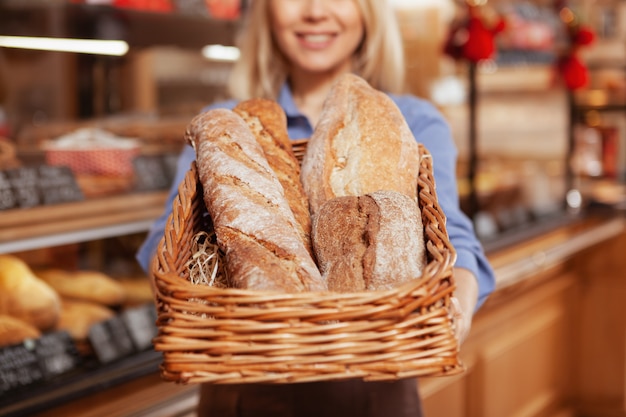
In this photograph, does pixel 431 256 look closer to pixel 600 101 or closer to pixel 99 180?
pixel 99 180

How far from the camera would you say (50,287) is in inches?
87.2

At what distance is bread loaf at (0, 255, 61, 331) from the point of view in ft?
6.56

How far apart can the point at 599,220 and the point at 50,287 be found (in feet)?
10.3

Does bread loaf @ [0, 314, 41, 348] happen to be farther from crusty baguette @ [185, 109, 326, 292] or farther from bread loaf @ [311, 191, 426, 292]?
bread loaf @ [311, 191, 426, 292]

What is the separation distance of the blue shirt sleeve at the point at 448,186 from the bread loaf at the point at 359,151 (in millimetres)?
215

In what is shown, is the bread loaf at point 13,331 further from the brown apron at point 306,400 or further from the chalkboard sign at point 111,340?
the brown apron at point 306,400

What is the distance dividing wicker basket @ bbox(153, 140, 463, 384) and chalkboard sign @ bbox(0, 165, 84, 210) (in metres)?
1.06

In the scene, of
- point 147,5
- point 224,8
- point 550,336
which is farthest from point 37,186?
point 550,336

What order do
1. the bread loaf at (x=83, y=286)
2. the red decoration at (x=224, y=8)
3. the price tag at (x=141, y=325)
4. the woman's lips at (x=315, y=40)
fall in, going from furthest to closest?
the red decoration at (x=224, y=8) → the bread loaf at (x=83, y=286) → the price tag at (x=141, y=325) → the woman's lips at (x=315, y=40)

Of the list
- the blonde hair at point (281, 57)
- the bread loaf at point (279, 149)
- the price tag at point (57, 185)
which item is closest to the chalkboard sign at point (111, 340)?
the price tag at point (57, 185)

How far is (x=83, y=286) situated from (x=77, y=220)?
277 mm

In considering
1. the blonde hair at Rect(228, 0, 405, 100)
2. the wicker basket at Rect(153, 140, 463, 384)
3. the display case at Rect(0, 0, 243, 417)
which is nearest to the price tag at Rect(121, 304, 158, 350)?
the display case at Rect(0, 0, 243, 417)

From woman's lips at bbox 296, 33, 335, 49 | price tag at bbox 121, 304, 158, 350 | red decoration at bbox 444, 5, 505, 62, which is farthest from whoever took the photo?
red decoration at bbox 444, 5, 505, 62

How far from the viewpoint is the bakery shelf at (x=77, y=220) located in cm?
190
